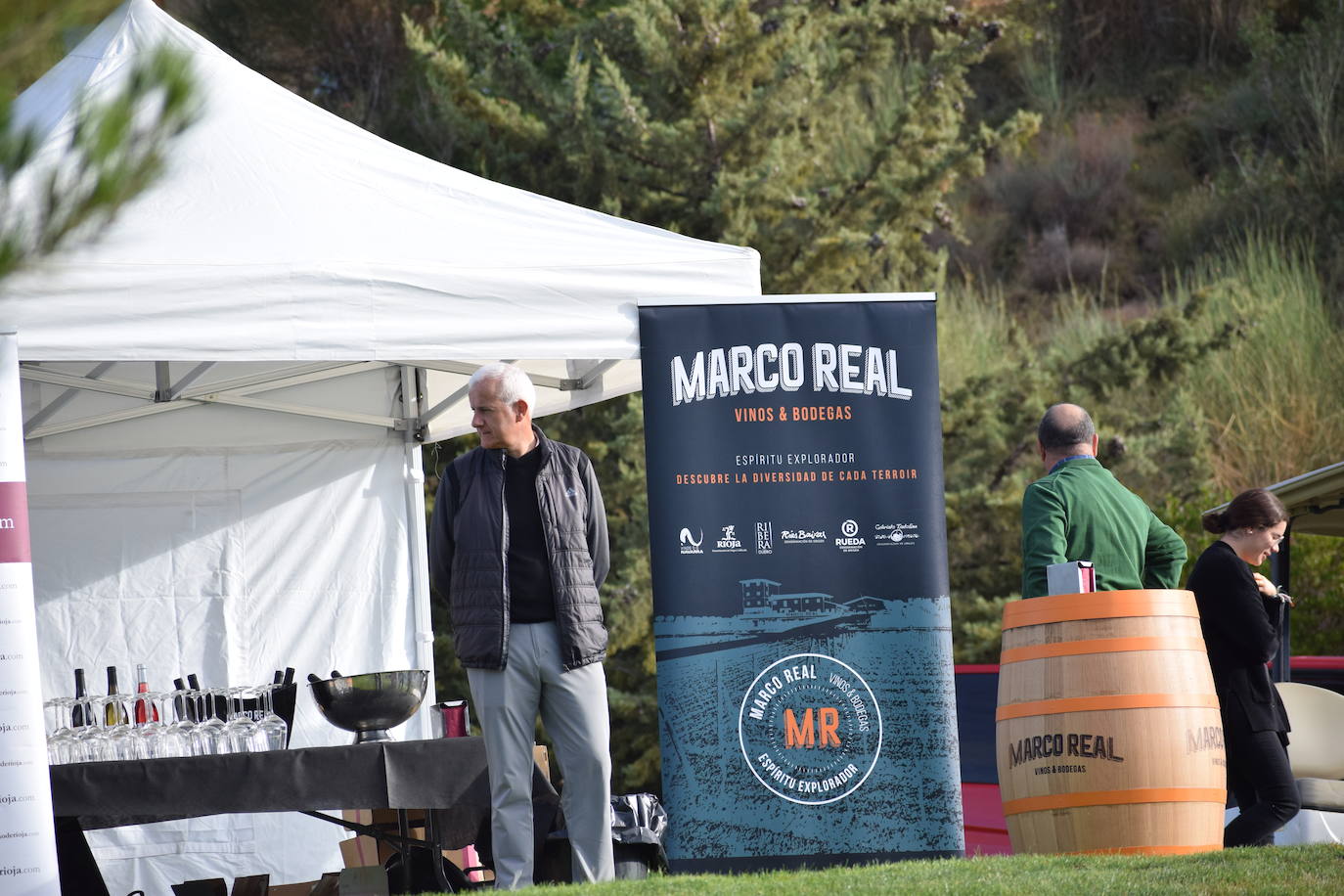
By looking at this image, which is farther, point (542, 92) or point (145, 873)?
point (542, 92)

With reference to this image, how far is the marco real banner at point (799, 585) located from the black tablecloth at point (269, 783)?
71cm

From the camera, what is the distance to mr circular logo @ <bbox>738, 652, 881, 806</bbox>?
179 inches

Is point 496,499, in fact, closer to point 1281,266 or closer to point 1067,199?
point 1281,266

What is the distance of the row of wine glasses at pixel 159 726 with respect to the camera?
4336 millimetres

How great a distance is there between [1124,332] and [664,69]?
3791 mm

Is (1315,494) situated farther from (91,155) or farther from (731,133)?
(731,133)

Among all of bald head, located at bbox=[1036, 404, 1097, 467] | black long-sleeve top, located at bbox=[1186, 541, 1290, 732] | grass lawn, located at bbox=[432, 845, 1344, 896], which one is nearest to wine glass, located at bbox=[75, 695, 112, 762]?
grass lawn, located at bbox=[432, 845, 1344, 896]

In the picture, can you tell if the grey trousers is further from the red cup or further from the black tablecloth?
the red cup

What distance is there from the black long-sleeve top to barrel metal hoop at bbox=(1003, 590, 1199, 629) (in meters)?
0.34

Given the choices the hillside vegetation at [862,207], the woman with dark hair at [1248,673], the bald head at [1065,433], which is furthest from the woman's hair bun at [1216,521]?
the hillside vegetation at [862,207]

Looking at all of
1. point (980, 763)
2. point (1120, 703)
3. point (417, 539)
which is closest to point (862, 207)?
point (417, 539)

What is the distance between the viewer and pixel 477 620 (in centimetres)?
429

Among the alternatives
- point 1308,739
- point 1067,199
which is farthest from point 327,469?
point 1067,199

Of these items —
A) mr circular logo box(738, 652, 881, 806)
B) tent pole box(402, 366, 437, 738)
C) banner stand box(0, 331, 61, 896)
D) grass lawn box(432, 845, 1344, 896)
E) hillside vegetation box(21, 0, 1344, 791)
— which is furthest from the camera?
hillside vegetation box(21, 0, 1344, 791)
